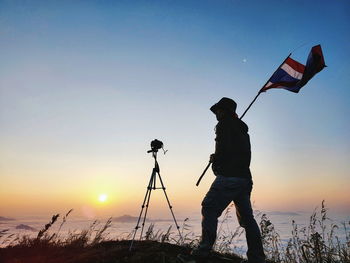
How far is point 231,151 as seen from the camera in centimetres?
512

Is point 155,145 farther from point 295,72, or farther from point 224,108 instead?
point 295,72

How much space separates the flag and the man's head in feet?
4.59

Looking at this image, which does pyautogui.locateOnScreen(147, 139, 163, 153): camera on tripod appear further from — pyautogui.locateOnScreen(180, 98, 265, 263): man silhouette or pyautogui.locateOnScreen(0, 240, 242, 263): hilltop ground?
pyautogui.locateOnScreen(0, 240, 242, 263): hilltop ground

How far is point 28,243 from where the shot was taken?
273 inches

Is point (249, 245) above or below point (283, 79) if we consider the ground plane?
below

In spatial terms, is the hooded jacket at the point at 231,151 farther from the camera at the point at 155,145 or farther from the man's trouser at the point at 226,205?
the camera at the point at 155,145

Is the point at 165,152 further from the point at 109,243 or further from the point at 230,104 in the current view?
the point at 109,243

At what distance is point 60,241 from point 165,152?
3.25 metres

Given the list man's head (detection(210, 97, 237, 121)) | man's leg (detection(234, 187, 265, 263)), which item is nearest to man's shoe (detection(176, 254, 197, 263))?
man's leg (detection(234, 187, 265, 263))

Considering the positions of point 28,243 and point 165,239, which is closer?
point 28,243

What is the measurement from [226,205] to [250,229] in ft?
1.95

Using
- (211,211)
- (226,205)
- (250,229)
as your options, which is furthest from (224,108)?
(250,229)

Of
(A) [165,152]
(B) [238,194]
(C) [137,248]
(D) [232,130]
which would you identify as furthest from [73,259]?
(D) [232,130]

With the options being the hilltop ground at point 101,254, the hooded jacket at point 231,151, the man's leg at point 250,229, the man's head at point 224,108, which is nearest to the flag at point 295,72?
the man's head at point 224,108
